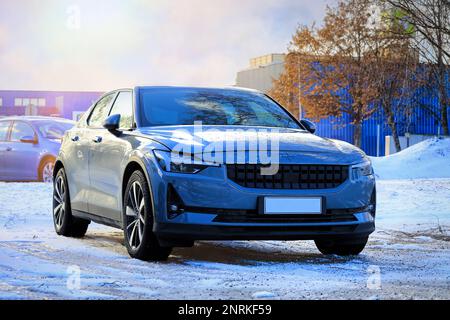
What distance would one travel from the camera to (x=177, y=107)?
874 centimetres

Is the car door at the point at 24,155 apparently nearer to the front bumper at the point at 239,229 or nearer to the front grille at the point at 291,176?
the front bumper at the point at 239,229

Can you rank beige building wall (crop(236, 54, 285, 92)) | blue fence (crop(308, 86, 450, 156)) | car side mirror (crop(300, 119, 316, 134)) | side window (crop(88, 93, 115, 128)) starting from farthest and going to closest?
1. beige building wall (crop(236, 54, 285, 92))
2. blue fence (crop(308, 86, 450, 156))
3. side window (crop(88, 93, 115, 128))
4. car side mirror (crop(300, 119, 316, 134))

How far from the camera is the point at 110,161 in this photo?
8625mm

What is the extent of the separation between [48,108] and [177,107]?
103 meters

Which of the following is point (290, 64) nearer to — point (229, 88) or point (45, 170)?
point (45, 170)

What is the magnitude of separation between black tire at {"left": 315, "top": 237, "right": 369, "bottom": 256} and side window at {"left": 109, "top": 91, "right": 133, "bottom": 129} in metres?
2.12

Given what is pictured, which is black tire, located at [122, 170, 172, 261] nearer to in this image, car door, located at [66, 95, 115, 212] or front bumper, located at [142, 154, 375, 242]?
front bumper, located at [142, 154, 375, 242]

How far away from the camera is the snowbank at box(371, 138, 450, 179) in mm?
22969

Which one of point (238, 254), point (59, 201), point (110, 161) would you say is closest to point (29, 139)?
point (59, 201)

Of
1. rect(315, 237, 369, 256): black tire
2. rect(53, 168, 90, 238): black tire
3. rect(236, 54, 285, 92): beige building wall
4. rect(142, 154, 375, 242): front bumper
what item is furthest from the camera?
rect(236, 54, 285, 92): beige building wall

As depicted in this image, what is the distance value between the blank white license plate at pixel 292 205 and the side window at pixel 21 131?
1280cm

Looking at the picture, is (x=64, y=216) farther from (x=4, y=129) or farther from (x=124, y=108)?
(x=4, y=129)

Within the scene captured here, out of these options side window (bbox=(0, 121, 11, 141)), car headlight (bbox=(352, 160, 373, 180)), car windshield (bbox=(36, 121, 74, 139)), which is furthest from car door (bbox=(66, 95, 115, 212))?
side window (bbox=(0, 121, 11, 141))
